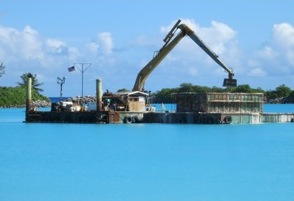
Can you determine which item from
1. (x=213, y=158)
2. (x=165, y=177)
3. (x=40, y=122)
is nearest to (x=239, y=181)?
(x=165, y=177)

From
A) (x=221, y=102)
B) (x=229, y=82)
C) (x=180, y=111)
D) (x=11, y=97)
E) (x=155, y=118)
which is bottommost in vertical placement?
(x=155, y=118)

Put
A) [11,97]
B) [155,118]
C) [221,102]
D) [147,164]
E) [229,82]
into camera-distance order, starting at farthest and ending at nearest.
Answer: [11,97] < [155,118] < [229,82] < [221,102] < [147,164]

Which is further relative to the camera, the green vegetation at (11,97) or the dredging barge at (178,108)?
the green vegetation at (11,97)

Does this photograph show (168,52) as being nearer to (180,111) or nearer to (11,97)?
(180,111)

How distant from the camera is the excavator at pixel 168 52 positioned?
6988cm

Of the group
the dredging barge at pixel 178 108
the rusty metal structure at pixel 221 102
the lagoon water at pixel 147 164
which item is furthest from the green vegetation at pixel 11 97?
the lagoon water at pixel 147 164

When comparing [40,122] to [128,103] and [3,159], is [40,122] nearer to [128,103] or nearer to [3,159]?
[128,103]

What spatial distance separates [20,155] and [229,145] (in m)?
13.0

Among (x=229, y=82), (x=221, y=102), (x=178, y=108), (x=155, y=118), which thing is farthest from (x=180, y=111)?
(x=229, y=82)

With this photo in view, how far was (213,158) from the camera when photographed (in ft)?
139

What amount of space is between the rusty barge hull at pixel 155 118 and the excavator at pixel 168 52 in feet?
10.8

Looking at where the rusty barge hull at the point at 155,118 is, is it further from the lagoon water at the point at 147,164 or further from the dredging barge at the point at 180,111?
the lagoon water at the point at 147,164

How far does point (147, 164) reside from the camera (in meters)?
39.4

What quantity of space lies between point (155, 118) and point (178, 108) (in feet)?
7.65
